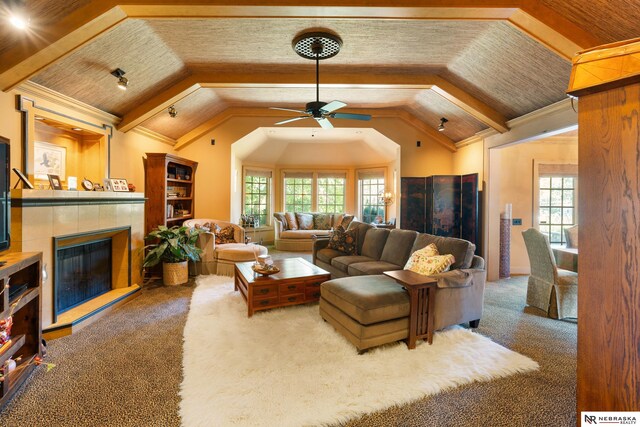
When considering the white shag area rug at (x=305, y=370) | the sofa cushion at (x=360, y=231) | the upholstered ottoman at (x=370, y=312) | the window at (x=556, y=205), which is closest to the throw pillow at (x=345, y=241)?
the sofa cushion at (x=360, y=231)

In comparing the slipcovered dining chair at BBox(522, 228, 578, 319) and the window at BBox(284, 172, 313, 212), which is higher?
the window at BBox(284, 172, 313, 212)

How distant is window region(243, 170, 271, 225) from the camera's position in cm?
776

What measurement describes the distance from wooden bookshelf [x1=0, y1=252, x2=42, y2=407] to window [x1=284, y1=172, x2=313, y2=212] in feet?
20.7

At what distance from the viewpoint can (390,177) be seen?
7684 mm

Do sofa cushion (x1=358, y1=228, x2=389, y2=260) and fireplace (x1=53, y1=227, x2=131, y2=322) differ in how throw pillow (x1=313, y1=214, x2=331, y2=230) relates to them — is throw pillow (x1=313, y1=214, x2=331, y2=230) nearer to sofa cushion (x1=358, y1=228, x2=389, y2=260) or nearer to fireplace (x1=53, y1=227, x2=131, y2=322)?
sofa cushion (x1=358, y1=228, x2=389, y2=260)

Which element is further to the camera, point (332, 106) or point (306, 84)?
point (306, 84)

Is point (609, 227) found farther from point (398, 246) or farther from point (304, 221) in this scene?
point (304, 221)

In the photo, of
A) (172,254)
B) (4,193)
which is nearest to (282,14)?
(4,193)

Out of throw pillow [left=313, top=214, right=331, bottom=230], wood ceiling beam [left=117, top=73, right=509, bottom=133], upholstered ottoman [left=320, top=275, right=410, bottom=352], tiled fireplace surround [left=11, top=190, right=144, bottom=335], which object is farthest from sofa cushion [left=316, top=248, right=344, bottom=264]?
throw pillow [left=313, top=214, right=331, bottom=230]

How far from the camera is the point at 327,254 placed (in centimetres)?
463

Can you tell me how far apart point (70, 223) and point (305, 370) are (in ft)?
9.53

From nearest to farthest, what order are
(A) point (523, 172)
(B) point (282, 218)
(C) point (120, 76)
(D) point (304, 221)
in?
(C) point (120, 76)
(A) point (523, 172)
(B) point (282, 218)
(D) point (304, 221)

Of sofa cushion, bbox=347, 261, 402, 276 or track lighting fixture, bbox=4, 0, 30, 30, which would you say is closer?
track lighting fixture, bbox=4, 0, 30, 30

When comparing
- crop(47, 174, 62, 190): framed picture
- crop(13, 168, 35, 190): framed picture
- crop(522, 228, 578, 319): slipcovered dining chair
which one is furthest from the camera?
crop(522, 228, 578, 319): slipcovered dining chair
